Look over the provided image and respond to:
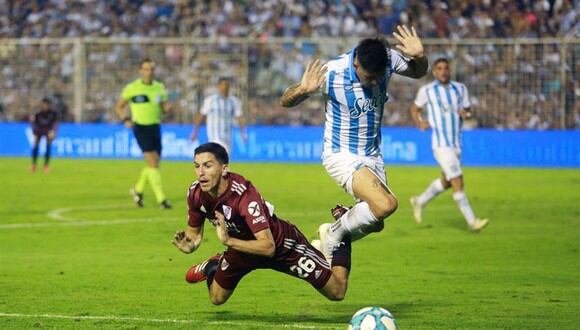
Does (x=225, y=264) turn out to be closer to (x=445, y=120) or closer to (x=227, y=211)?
(x=227, y=211)

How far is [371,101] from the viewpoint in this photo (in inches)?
440

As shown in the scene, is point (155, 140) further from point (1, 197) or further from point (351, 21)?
point (351, 21)

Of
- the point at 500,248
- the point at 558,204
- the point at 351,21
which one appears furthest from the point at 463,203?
the point at 351,21

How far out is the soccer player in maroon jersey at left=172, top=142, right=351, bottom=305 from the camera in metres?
9.15

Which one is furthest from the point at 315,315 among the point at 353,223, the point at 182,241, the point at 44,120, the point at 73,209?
the point at 44,120

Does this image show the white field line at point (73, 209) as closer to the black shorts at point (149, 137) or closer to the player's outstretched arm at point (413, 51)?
the black shorts at point (149, 137)

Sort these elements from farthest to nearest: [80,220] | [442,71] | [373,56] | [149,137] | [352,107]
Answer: [149,137] < [80,220] < [442,71] < [352,107] < [373,56]

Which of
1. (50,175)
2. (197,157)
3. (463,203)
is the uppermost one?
(197,157)

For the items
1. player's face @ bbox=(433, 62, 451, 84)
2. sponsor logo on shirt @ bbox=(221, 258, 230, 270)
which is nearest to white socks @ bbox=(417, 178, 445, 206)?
player's face @ bbox=(433, 62, 451, 84)

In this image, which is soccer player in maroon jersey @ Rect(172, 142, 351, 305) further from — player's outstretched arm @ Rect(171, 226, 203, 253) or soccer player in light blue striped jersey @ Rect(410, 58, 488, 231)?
soccer player in light blue striped jersey @ Rect(410, 58, 488, 231)

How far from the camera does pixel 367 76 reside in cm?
1080

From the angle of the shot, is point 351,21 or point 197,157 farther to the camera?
point 351,21

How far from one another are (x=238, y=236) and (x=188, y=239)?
406 mm

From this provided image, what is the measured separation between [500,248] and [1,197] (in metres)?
11.6
